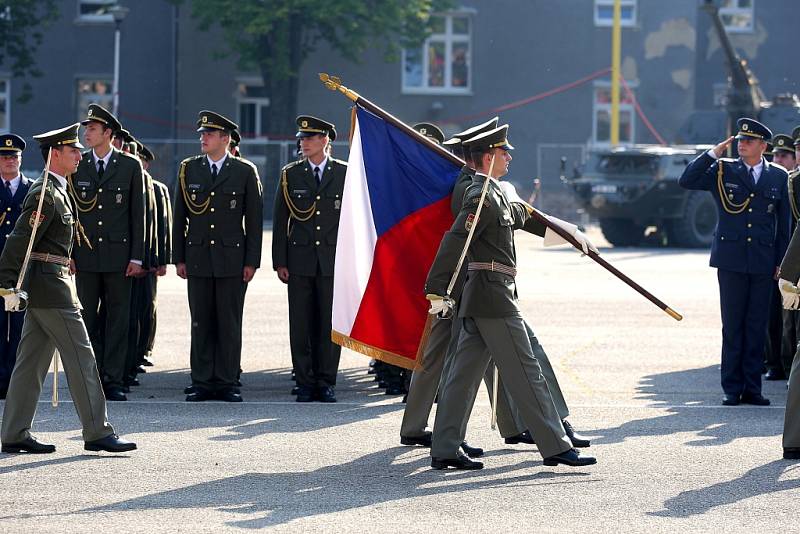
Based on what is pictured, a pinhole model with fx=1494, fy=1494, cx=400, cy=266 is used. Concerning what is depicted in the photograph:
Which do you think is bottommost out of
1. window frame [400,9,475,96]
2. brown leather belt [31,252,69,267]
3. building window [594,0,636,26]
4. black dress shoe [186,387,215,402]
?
black dress shoe [186,387,215,402]

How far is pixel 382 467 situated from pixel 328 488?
2.06 feet

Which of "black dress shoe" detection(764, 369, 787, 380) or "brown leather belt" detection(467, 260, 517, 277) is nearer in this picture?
"brown leather belt" detection(467, 260, 517, 277)

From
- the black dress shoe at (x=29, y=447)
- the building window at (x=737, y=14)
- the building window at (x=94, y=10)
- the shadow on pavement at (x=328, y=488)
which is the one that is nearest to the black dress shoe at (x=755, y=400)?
the shadow on pavement at (x=328, y=488)

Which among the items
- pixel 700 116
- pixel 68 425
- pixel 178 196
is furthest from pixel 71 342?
pixel 700 116

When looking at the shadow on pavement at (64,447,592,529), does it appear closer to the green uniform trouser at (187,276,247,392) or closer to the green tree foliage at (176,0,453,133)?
the green uniform trouser at (187,276,247,392)

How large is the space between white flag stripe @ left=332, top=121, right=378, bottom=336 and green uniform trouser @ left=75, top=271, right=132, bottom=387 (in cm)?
234

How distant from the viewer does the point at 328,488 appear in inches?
299

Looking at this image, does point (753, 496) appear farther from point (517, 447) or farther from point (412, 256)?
point (412, 256)

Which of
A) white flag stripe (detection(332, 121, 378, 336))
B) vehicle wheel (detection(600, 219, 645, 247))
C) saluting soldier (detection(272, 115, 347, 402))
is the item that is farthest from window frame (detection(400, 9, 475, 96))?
white flag stripe (detection(332, 121, 378, 336))

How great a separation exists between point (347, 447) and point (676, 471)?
6.27 feet

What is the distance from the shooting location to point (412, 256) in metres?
8.88

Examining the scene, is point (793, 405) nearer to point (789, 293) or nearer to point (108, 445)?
point (789, 293)

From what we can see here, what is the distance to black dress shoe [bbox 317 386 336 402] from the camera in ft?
34.5

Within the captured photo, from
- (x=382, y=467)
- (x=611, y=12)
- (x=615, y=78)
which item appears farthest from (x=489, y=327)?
(x=611, y=12)
